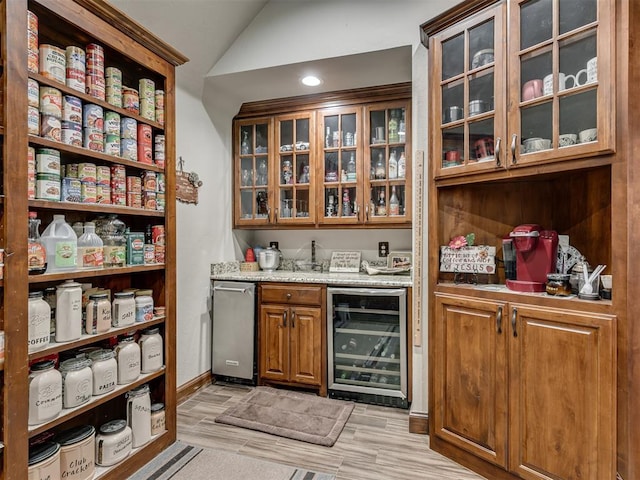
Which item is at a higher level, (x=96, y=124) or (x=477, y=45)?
(x=477, y=45)

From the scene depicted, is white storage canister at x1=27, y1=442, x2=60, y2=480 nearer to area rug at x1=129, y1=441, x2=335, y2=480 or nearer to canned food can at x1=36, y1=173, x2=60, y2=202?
area rug at x1=129, y1=441, x2=335, y2=480

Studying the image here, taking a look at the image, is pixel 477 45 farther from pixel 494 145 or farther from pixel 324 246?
pixel 324 246

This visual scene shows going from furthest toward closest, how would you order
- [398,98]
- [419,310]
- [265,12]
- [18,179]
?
[398,98] → [265,12] → [419,310] → [18,179]

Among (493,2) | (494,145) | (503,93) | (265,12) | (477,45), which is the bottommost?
(494,145)

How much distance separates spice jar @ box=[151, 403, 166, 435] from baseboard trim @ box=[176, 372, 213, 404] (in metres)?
0.59

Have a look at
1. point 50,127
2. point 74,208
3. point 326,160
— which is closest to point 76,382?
point 74,208

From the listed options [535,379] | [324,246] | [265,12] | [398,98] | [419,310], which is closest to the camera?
[535,379]

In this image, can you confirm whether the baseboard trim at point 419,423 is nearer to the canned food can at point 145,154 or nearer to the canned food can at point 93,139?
the canned food can at point 145,154

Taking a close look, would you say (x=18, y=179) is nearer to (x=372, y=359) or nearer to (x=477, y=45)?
(x=477, y=45)

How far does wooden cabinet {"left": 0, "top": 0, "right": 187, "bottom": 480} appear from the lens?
1.30 metres

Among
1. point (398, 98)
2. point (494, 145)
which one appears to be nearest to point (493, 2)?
point (494, 145)

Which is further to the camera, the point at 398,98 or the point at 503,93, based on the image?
the point at 398,98

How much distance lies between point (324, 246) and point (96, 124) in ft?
7.40

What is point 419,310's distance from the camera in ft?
7.71
